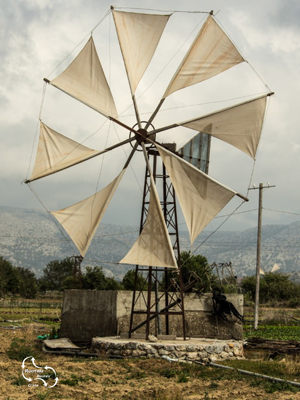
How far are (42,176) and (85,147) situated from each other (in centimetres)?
184

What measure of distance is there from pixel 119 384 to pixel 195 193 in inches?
286

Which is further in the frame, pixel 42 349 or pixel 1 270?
pixel 1 270

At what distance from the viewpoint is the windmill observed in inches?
691

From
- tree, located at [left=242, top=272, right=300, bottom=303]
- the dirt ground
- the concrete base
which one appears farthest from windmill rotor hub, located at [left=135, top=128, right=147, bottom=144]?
tree, located at [left=242, top=272, right=300, bottom=303]

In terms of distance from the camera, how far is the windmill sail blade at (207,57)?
698 inches

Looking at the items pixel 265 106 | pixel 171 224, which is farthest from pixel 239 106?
pixel 171 224

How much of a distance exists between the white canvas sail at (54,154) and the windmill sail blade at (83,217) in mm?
1408

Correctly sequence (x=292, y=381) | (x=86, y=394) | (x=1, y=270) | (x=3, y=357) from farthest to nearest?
1. (x=1, y=270)
2. (x=3, y=357)
3. (x=292, y=381)
4. (x=86, y=394)

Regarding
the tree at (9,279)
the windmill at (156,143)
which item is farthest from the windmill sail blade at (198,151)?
the tree at (9,279)

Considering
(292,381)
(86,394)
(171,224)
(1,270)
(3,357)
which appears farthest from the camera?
(1,270)

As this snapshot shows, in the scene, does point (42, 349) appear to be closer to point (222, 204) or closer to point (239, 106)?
point (222, 204)

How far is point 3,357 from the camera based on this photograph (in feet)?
50.0

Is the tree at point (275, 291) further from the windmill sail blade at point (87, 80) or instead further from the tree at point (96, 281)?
the windmill sail blade at point (87, 80)

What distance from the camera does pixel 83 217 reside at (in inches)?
744
